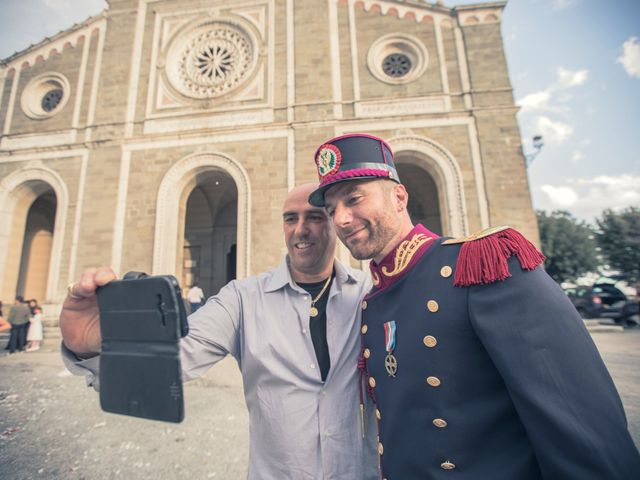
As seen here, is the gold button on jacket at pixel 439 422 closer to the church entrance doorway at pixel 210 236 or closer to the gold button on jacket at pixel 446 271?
the gold button on jacket at pixel 446 271

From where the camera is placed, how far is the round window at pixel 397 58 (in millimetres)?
9258

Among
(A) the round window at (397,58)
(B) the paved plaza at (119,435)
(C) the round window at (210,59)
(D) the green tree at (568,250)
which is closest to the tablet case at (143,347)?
(B) the paved plaza at (119,435)

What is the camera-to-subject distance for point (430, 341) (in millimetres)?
981

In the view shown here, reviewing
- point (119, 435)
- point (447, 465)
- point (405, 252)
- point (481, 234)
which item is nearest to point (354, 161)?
point (405, 252)

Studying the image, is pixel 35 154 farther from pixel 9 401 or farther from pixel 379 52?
pixel 379 52

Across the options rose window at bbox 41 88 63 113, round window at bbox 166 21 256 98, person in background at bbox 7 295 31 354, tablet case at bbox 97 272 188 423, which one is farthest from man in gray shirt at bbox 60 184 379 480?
rose window at bbox 41 88 63 113

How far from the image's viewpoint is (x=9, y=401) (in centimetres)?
394

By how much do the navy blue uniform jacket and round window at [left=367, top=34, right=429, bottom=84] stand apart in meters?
9.75

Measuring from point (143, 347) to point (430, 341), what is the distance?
0.88 meters

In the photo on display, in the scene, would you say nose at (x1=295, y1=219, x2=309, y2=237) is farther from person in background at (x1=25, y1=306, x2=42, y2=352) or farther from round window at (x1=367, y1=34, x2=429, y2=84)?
person in background at (x1=25, y1=306, x2=42, y2=352)

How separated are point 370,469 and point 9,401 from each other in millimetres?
5168

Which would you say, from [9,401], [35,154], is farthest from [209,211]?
[9,401]

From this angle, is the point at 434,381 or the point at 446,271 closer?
the point at 434,381

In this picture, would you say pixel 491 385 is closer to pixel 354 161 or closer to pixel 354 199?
pixel 354 199
